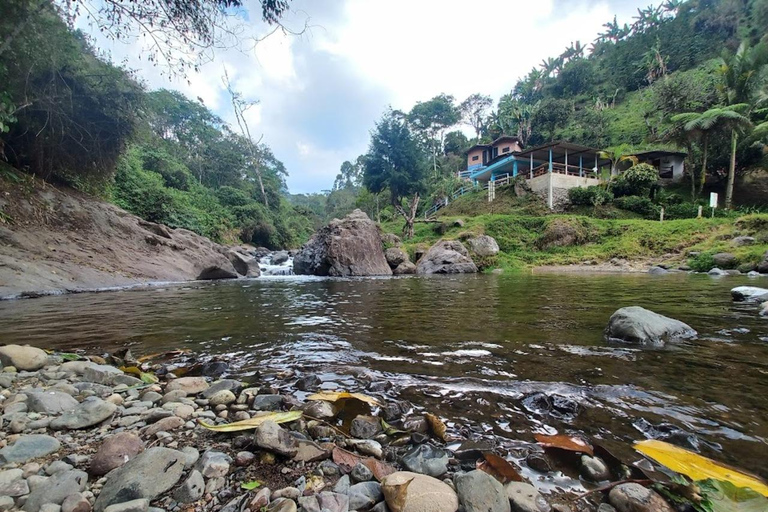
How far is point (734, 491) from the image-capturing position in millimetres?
1466

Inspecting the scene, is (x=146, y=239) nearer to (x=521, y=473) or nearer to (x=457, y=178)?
(x=521, y=473)

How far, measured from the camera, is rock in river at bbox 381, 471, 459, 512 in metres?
1.44

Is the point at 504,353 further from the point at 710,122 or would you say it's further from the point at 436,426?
the point at 710,122

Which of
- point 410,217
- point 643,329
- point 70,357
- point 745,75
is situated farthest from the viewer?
point 410,217

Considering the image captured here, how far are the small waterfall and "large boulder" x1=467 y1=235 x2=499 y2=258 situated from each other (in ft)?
41.6

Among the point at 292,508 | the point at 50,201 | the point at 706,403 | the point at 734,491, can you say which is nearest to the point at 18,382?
the point at 292,508

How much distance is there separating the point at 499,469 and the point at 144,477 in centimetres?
170

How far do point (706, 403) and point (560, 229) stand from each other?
2550cm

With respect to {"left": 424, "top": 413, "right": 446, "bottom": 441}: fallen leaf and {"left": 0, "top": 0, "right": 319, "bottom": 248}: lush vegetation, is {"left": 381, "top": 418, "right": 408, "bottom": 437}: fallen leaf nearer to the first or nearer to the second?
{"left": 424, "top": 413, "right": 446, "bottom": 441}: fallen leaf

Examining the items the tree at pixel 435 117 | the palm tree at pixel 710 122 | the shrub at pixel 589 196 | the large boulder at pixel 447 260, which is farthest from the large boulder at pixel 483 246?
the tree at pixel 435 117

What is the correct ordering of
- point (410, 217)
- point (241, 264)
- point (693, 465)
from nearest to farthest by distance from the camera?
1. point (693, 465)
2. point (241, 264)
3. point (410, 217)

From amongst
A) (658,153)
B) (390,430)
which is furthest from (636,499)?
(658,153)

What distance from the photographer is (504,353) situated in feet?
12.5

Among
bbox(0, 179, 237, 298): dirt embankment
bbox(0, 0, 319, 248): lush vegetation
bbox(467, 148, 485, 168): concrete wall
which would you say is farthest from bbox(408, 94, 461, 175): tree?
bbox(0, 179, 237, 298): dirt embankment
